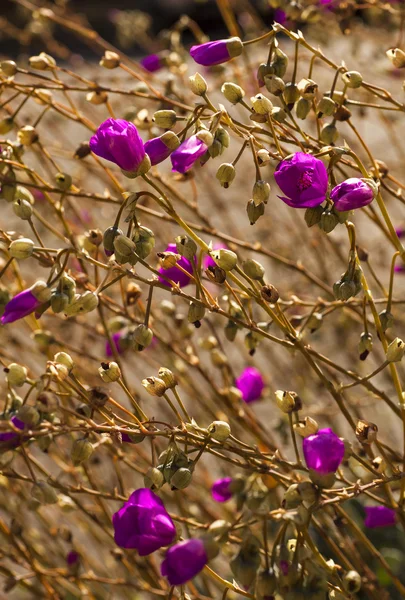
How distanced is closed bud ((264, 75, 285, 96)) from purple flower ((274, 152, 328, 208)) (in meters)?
0.09

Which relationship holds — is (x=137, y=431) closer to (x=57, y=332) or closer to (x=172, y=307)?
(x=172, y=307)

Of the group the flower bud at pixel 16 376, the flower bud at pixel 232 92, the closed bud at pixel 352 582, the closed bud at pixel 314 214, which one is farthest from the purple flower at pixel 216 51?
the closed bud at pixel 352 582

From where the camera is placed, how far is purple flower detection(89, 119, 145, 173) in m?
0.44

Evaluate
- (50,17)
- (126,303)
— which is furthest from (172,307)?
(50,17)

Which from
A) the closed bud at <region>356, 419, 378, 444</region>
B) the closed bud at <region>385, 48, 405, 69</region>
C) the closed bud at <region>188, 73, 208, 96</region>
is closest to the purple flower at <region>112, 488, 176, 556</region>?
the closed bud at <region>356, 419, 378, 444</region>

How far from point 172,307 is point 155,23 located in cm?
486

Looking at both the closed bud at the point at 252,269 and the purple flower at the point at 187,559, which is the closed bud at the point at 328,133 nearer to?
the closed bud at the point at 252,269

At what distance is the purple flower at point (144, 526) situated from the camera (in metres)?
0.43

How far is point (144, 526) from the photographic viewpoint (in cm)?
43

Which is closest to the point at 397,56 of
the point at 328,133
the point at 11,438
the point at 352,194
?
the point at 328,133

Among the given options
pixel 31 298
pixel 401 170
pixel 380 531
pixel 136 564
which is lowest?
pixel 380 531

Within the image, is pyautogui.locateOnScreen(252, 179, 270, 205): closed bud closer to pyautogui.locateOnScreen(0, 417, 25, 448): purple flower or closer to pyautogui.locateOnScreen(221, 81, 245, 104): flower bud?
pyautogui.locateOnScreen(221, 81, 245, 104): flower bud

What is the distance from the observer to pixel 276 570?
0.45m

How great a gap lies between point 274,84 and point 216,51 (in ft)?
0.16
